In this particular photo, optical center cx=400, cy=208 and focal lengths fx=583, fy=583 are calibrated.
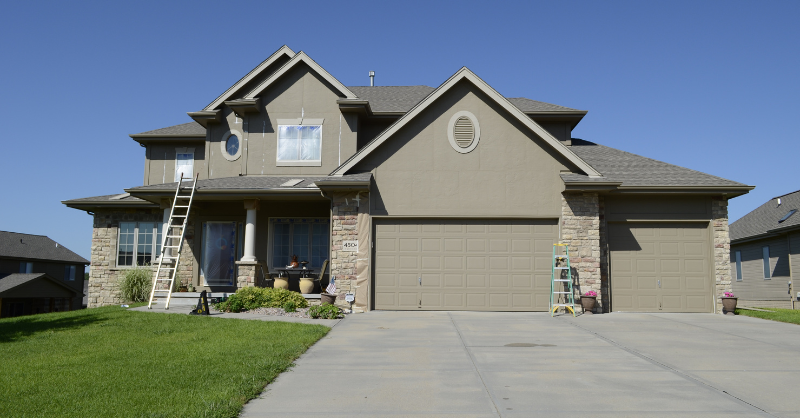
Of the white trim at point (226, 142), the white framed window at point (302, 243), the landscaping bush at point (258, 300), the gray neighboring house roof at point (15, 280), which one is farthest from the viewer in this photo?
the gray neighboring house roof at point (15, 280)

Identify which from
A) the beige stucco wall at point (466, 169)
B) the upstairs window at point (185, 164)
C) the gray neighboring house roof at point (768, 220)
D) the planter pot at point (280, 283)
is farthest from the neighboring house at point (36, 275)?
the gray neighboring house roof at point (768, 220)

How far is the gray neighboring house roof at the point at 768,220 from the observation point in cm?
2442

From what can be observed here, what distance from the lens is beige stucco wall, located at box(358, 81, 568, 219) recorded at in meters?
14.6

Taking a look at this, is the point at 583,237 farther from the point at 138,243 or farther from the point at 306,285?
the point at 138,243

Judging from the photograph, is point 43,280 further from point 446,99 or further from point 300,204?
point 446,99

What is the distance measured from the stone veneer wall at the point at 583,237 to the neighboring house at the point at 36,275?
29587mm

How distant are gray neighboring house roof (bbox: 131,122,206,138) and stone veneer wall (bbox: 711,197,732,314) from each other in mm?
15503

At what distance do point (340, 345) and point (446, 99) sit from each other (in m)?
7.76

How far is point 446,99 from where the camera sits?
48.9ft

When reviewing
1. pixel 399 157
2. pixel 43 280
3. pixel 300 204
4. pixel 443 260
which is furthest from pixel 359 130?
pixel 43 280

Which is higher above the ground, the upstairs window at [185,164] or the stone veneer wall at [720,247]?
the upstairs window at [185,164]

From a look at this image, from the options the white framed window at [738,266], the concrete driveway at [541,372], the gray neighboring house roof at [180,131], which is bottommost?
the concrete driveway at [541,372]

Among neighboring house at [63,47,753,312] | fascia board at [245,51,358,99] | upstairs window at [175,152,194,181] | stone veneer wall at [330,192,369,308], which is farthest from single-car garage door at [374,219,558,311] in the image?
upstairs window at [175,152,194,181]

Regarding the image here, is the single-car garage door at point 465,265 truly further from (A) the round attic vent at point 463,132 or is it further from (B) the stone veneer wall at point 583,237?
(A) the round attic vent at point 463,132
